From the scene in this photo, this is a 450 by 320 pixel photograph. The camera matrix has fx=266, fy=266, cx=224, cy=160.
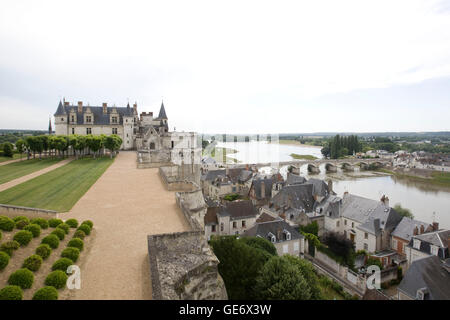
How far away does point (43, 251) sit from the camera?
7500 mm

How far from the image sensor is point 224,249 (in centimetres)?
1151

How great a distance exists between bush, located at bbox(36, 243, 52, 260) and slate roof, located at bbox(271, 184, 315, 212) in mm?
22513

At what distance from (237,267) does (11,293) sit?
298 inches

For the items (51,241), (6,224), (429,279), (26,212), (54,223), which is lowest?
(429,279)

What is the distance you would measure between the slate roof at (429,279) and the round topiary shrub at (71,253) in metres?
15.0

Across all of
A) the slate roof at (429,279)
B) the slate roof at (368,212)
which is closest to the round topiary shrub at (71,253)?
the slate roof at (429,279)

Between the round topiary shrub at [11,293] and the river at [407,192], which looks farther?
the river at [407,192]

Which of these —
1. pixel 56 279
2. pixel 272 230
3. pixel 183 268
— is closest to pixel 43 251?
pixel 56 279

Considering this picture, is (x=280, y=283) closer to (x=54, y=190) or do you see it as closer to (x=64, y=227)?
(x=64, y=227)

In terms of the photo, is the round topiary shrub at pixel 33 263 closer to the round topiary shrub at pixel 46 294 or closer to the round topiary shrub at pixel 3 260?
the round topiary shrub at pixel 3 260

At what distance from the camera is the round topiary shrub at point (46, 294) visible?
5.98m

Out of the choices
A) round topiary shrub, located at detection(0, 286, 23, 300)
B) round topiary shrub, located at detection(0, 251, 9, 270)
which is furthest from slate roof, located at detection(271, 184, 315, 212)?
round topiary shrub, located at detection(0, 286, 23, 300)
